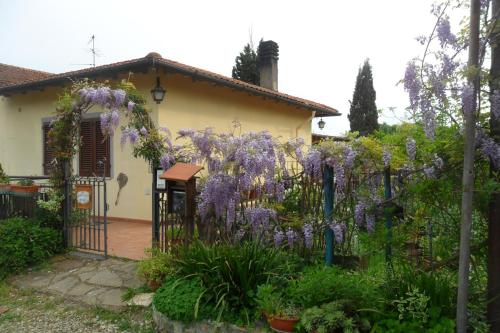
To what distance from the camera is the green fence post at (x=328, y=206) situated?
12.4 feet

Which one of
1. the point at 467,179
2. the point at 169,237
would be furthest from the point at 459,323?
the point at 169,237

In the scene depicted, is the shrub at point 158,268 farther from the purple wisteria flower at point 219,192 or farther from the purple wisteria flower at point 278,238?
the purple wisteria flower at point 278,238

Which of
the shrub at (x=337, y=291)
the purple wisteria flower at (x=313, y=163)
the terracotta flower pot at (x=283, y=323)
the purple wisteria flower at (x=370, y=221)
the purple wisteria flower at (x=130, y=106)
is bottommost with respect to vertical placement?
the terracotta flower pot at (x=283, y=323)

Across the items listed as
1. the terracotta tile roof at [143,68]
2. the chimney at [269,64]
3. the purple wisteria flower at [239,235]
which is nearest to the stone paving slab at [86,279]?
the purple wisteria flower at [239,235]

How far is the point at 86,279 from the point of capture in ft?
16.7

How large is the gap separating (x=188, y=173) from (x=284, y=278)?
155 centimetres

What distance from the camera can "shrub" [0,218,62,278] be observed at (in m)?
5.46

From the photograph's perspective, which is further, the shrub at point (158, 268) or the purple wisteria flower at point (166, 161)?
the purple wisteria flower at point (166, 161)

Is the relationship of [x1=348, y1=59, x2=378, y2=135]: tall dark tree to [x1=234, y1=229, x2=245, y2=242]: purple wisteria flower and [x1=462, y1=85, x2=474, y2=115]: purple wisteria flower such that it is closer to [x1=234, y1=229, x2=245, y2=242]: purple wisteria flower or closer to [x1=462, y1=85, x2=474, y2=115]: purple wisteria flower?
[x1=234, y1=229, x2=245, y2=242]: purple wisteria flower

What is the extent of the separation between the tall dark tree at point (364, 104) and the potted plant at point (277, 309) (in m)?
20.3

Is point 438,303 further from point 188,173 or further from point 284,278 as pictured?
point 188,173

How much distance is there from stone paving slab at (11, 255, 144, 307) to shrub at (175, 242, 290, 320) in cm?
115

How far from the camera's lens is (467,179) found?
2.35 m

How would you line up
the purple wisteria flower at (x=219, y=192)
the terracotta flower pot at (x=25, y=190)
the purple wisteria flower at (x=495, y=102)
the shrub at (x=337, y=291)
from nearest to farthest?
the purple wisteria flower at (x=495, y=102) < the shrub at (x=337, y=291) < the purple wisteria flower at (x=219, y=192) < the terracotta flower pot at (x=25, y=190)
